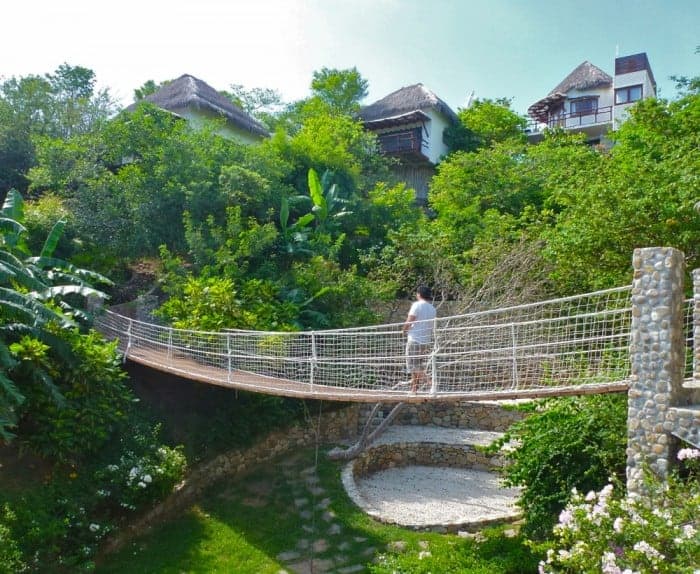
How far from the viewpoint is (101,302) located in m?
9.20

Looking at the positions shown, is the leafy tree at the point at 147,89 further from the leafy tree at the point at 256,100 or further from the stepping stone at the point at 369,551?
the stepping stone at the point at 369,551

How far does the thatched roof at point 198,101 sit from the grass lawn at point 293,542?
11117 mm

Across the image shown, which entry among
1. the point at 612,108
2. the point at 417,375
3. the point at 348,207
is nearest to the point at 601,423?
the point at 417,375

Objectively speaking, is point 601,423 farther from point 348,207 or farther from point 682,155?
point 348,207

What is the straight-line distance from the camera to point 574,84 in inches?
889

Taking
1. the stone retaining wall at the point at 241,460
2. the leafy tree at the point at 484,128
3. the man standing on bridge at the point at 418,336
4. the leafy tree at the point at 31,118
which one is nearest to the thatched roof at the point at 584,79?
the leafy tree at the point at 484,128

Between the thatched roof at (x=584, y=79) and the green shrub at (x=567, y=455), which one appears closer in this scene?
the green shrub at (x=567, y=455)

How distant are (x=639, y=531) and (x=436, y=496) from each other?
14.9 feet

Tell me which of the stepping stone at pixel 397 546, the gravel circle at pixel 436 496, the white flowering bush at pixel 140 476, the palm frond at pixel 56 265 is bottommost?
the stepping stone at pixel 397 546

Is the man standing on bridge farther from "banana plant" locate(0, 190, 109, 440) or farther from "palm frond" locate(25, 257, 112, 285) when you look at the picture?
"palm frond" locate(25, 257, 112, 285)

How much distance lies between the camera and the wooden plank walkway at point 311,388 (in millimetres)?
4262

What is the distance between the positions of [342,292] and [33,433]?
4939 millimetres

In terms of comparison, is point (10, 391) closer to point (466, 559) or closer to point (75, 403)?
point (75, 403)

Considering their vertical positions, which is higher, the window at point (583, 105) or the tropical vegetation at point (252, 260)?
the window at point (583, 105)
